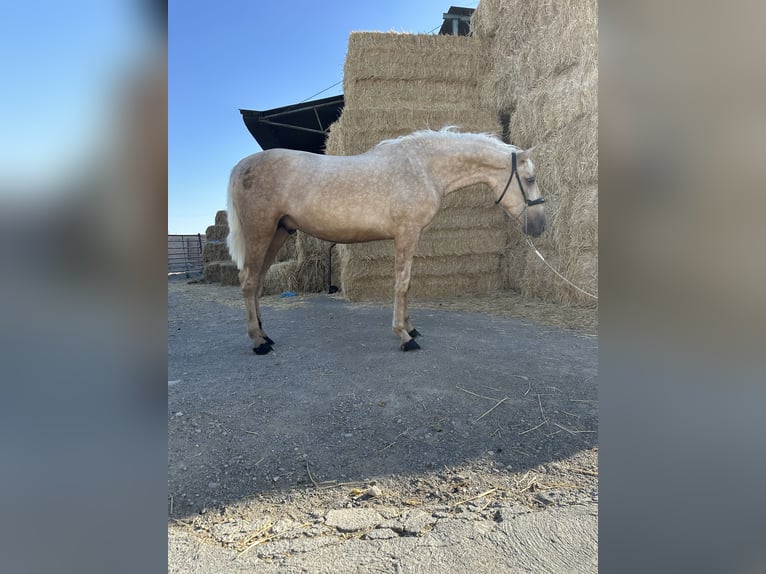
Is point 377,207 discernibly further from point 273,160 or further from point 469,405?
point 469,405

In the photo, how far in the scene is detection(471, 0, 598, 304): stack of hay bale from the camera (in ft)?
15.2

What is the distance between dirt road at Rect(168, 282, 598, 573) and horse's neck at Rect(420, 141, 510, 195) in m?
1.51

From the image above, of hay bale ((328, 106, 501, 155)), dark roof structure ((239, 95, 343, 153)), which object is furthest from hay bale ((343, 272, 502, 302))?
dark roof structure ((239, 95, 343, 153))

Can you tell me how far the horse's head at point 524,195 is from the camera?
3359 mm

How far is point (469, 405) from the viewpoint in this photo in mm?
2014

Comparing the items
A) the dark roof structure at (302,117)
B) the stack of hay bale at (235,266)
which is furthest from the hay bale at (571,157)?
the dark roof structure at (302,117)

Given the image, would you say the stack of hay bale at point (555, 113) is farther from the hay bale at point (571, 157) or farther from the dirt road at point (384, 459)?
the dirt road at point (384, 459)

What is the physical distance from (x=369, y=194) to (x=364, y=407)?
1.84 m

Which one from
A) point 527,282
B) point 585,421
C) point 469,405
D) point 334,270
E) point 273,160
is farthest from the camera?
point 334,270

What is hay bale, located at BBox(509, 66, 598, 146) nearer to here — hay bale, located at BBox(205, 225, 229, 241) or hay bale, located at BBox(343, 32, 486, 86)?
hay bale, located at BBox(343, 32, 486, 86)

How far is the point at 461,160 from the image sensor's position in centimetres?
341
